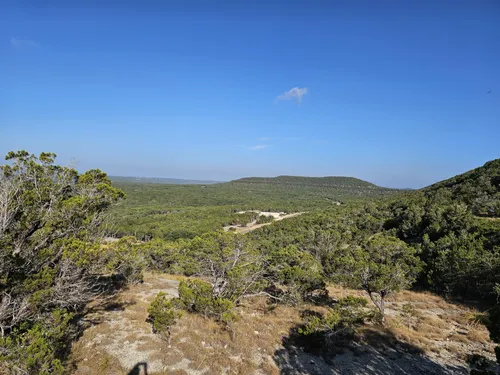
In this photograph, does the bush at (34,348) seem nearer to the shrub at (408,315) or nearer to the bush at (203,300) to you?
the bush at (203,300)

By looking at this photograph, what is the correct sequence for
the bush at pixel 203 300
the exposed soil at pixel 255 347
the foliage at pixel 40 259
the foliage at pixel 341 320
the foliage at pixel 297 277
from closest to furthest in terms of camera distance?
1. the foliage at pixel 40 259
2. the exposed soil at pixel 255 347
3. the bush at pixel 203 300
4. the foliage at pixel 341 320
5. the foliage at pixel 297 277

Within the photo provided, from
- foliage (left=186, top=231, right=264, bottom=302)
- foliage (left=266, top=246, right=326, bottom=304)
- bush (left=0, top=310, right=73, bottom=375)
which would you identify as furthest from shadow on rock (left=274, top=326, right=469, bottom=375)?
bush (left=0, top=310, right=73, bottom=375)

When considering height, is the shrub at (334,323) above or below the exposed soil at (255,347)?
above

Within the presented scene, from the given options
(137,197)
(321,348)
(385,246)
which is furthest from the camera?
(137,197)

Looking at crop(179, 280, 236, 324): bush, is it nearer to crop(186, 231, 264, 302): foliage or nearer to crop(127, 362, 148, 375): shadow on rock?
crop(186, 231, 264, 302): foliage

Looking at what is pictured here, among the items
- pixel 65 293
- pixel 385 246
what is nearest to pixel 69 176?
pixel 65 293

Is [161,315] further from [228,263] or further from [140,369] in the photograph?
[228,263]

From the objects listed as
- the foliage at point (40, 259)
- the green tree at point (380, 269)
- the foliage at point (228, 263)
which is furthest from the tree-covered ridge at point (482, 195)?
the foliage at point (40, 259)

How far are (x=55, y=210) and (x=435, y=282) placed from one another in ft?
95.3

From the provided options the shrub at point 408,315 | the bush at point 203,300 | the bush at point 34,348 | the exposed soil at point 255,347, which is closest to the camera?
the bush at point 34,348

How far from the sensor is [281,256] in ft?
66.9

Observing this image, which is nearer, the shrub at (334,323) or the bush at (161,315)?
the bush at (161,315)

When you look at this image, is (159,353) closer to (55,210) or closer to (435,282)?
(55,210)

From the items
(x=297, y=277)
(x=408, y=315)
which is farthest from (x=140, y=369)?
(x=408, y=315)
